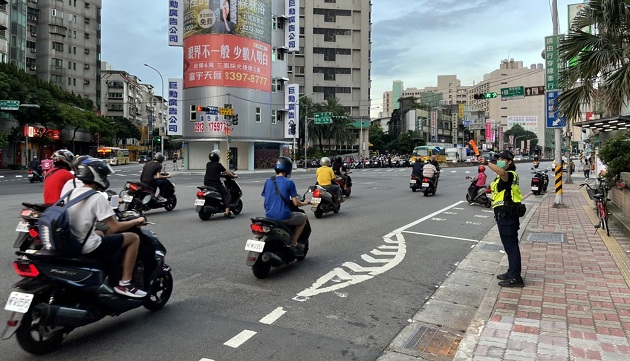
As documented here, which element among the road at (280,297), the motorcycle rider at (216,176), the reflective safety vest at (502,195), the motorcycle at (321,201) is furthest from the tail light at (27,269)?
the motorcycle at (321,201)

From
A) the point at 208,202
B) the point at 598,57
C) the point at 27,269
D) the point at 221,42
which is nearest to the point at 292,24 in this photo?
the point at 221,42

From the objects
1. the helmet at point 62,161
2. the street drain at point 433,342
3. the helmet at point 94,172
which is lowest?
the street drain at point 433,342

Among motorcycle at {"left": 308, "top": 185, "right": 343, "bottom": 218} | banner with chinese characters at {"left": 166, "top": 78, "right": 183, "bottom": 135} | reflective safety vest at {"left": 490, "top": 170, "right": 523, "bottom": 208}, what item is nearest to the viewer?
reflective safety vest at {"left": 490, "top": 170, "right": 523, "bottom": 208}

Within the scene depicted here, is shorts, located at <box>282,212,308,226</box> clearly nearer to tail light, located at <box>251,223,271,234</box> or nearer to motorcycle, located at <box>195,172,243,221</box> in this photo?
tail light, located at <box>251,223,271,234</box>

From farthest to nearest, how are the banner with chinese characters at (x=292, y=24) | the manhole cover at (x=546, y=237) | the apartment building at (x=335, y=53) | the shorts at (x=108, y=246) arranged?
the apartment building at (x=335, y=53) → the banner with chinese characters at (x=292, y=24) → the manhole cover at (x=546, y=237) → the shorts at (x=108, y=246)

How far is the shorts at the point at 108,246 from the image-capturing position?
164 inches

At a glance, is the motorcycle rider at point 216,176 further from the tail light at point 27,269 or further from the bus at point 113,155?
the bus at point 113,155

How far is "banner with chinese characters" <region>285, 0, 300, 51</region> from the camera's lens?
1900 inches

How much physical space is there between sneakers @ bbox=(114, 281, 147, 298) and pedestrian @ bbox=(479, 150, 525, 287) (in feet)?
14.3

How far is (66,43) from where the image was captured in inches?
2891

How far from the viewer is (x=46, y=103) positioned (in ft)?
143

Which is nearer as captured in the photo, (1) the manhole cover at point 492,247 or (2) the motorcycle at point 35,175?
(1) the manhole cover at point 492,247

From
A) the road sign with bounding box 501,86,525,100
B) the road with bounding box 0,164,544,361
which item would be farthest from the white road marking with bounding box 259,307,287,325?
the road sign with bounding box 501,86,525,100

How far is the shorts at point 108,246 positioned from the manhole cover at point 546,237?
8068 mm
